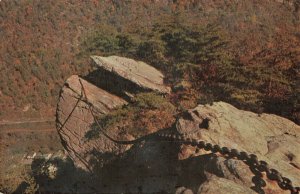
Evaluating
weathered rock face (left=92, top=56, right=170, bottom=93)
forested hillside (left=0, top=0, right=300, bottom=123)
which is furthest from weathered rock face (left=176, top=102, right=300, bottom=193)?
weathered rock face (left=92, top=56, right=170, bottom=93)

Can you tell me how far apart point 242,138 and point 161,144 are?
114 inches

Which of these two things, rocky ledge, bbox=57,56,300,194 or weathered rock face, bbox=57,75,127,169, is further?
weathered rock face, bbox=57,75,127,169

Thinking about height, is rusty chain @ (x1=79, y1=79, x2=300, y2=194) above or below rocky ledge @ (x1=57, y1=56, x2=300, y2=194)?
above

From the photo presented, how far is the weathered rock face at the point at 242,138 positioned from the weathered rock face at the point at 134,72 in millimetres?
5665

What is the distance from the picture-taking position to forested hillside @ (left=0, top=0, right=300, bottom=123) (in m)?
17.0

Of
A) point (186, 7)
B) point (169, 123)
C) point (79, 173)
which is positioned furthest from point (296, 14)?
point (79, 173)

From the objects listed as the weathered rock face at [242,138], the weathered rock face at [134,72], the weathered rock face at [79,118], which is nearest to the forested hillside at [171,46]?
the weathered rock face at [134,72]

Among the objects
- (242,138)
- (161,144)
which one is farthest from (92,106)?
(242,138)

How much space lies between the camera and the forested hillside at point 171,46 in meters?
17.0

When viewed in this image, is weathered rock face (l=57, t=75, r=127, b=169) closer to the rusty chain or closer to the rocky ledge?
the rocky ledge

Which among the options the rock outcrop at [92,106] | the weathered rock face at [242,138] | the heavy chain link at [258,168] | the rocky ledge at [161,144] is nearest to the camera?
the heavy chain link at [258,168]

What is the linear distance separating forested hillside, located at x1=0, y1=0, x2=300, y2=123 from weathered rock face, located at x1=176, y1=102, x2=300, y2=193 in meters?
2.95

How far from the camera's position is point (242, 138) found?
11.6m

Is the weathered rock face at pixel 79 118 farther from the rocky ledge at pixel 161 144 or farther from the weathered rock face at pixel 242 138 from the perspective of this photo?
the weathered rock face at pixel 242 138
